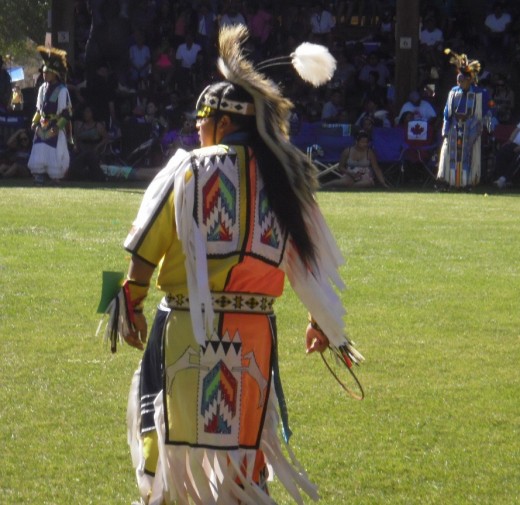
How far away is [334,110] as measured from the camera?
70.5 feet

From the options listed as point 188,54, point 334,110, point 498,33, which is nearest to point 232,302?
point 334,110

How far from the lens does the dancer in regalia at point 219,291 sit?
3805 mm

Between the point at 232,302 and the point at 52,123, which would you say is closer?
the point at 232,302

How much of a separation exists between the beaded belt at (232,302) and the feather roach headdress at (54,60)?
13.9m

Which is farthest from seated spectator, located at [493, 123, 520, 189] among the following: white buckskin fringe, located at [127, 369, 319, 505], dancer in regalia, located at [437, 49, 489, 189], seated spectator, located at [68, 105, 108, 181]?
white buckskin fringe, located at [127, 369, 319, 505]

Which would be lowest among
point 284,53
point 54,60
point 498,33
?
point 54,60

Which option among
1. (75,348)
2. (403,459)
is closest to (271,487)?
(403,459)

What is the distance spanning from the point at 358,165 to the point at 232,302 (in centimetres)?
1568

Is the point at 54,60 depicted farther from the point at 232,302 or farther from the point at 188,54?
the point at 232,302

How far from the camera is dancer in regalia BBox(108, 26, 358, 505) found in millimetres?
3805

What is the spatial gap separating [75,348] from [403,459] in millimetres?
2581

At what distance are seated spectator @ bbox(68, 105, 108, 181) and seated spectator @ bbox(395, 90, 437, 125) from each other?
5016 millimetres

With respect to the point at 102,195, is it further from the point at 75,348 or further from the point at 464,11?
the point at 464,11

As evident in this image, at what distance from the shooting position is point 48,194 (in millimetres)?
16375
